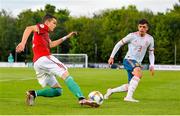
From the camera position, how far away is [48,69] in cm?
1205

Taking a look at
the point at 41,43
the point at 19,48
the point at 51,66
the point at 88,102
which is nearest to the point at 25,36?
the point at 19,48

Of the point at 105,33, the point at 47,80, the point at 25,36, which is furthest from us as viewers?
the point at 105,33

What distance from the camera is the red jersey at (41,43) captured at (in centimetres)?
1216

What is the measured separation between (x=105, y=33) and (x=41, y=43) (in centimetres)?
9405

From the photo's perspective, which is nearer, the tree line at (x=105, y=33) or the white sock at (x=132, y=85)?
the white sock at (x=132, y=85)

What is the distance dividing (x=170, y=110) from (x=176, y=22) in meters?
92.9

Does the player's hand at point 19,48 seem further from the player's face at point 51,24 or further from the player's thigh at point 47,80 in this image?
the player's thigh at point 47,80

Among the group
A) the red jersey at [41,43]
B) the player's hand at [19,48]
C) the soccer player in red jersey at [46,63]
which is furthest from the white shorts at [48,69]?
the player's hand at [19,48]

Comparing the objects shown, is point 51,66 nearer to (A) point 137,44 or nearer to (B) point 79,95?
(B) point 79,95

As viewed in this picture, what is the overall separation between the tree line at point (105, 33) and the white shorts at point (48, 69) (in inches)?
3360

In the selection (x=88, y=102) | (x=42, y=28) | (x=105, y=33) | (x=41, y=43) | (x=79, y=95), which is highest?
(x=105, y=33)

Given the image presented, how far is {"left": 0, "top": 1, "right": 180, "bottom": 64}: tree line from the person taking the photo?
9981cm

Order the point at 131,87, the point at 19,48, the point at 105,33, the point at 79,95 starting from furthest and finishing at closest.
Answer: the point at 105,33 → the point at 131,87 → the point at 79,95 → the point at 19,48

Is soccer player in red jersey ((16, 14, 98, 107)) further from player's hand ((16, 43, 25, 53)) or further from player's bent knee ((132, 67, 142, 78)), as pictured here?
player's bent knee ((132, 67, 142, 78))
